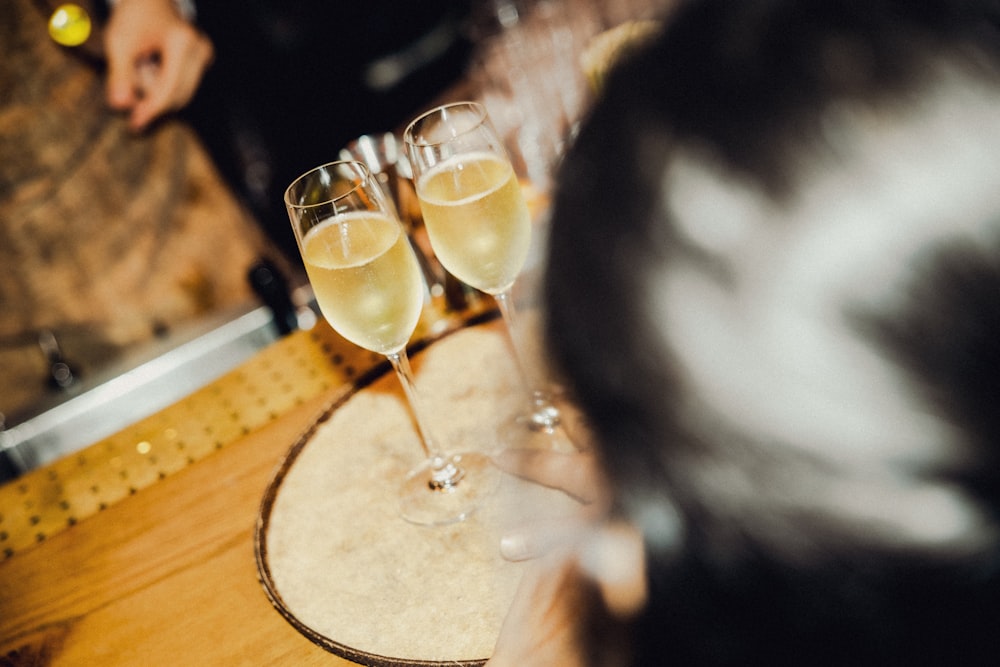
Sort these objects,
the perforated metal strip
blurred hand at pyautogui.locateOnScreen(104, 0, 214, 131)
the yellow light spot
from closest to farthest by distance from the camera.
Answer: the perforated metal strip
the yellow light spot
blurred hand at pyautogui.locateOnScreen(104, 0, 214, 131)

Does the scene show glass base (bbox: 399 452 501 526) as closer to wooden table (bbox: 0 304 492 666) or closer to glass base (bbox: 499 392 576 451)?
glass base (bbox: 499 392 576 451)

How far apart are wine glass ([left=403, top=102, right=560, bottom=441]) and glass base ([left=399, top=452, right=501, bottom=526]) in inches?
4.5

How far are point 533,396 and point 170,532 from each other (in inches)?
22.6

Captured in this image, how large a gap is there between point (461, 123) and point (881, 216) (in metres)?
0.88

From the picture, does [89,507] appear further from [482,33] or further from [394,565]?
[482,33]

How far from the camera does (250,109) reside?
316 cm

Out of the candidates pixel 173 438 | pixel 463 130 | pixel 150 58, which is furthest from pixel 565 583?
pixel 150 58

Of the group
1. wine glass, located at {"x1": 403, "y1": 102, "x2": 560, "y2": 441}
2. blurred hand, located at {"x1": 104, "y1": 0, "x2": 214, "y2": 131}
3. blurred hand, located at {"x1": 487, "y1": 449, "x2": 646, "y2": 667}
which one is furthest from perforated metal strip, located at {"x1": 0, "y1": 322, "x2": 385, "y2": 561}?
blurred hand, located at {"x1": 104, "y1": 0, "x2": 214, "y2": 131}

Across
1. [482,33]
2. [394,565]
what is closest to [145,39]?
[482,33]

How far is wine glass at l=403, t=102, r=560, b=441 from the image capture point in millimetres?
1028

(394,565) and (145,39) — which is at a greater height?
(145,39)

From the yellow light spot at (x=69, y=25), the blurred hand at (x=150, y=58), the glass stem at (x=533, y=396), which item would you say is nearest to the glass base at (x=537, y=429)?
the glass stem at (x=533, y=396)

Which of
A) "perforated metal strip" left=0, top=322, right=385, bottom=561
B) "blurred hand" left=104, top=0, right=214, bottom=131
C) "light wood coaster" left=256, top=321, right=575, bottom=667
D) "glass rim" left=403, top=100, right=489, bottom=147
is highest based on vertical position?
"blurred hand" left=104, top=0, right=214, bottom=131

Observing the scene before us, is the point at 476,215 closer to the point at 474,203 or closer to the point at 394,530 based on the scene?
the point at 474,203
